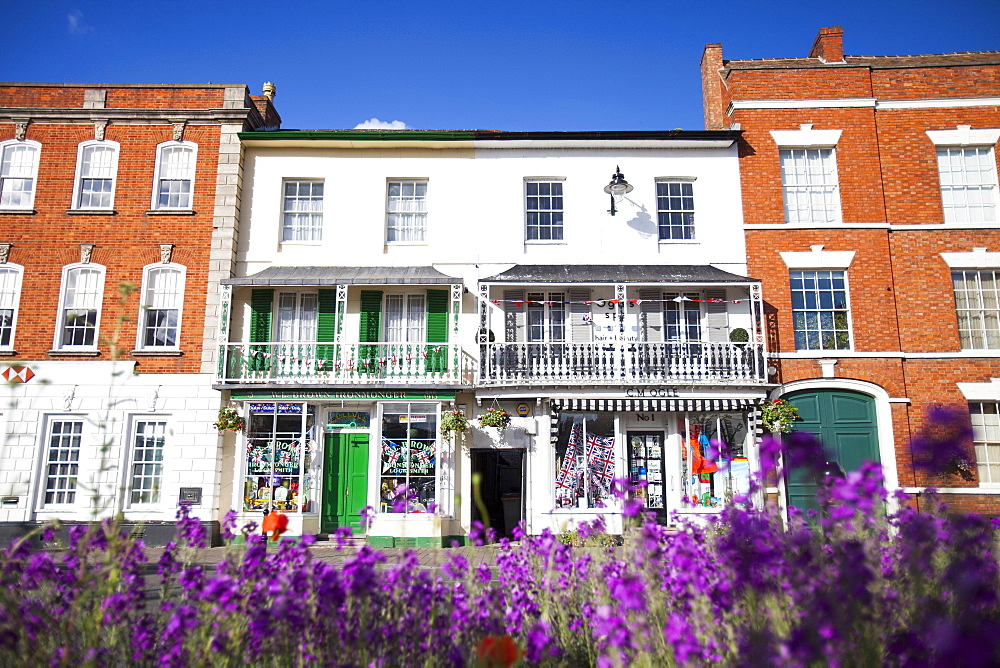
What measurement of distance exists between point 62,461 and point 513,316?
35.2 feet

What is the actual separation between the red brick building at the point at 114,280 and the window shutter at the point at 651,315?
9.90 meters

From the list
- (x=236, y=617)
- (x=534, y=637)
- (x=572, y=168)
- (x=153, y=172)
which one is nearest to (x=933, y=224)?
(x=572, y=168)

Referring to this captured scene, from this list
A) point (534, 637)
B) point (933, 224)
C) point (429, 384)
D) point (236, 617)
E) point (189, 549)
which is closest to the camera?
point (534, 637)

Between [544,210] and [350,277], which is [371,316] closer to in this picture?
[350,277]

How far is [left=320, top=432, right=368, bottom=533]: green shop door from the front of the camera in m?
15.3

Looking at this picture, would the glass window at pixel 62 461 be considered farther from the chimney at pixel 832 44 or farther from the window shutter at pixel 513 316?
the chimney at pixel 832 44

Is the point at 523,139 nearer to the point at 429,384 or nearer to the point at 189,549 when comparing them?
the point at 429,384

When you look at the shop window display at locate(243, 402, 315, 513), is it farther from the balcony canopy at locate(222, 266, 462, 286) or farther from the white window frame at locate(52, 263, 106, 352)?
the white window frame at locate(52, 263, 106, 352)

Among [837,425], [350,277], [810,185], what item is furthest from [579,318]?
[810,185]

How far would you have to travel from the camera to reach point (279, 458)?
50.3ft

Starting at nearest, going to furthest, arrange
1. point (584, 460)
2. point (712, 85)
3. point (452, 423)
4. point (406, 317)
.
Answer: point (452, 423)
point (584, 460)
point (406, 317)
point (712, 85)

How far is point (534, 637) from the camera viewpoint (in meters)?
3.93

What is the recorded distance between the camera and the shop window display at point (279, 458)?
15086 mm

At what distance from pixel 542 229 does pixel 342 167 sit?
524 cm
